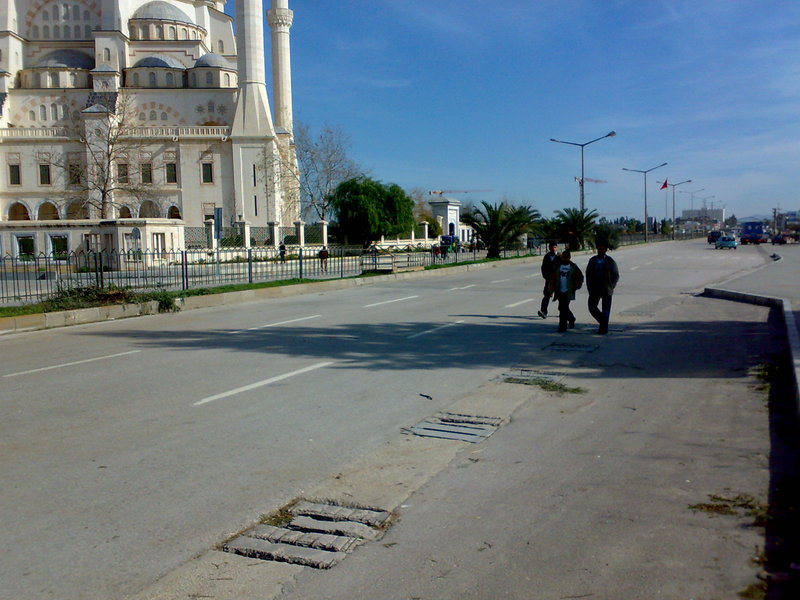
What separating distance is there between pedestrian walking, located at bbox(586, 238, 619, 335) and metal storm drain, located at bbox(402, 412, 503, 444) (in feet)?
21.6

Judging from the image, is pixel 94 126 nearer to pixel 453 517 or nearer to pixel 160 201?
pixel 160 201

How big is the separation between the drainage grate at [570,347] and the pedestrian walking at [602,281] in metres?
1.37

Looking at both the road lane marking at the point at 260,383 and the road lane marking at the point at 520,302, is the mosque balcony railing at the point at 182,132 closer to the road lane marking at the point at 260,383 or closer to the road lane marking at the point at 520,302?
the road lane marking at the point at 520,302

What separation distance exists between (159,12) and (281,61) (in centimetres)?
1822

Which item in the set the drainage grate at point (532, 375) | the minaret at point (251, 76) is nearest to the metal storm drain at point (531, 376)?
the drainage grate at point (532, 375)

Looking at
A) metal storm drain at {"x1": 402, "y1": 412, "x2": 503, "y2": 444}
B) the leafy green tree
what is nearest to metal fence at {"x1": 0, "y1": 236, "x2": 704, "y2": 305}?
metal storm drain at {"x1": 402, "y1": 412, "x2": 503, "y2": 444}

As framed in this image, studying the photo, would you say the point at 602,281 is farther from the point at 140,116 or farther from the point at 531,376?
the point at 140,116

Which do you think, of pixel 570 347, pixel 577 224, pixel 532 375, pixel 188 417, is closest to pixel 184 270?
pixel 570 347

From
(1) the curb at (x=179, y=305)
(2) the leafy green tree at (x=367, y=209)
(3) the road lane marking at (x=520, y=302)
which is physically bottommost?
(3) the road lane marking at (x=520, y=302)

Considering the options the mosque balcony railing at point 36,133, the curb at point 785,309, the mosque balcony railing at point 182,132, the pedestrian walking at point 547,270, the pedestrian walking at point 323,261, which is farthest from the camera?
the mosque balcony railing at point 182,132

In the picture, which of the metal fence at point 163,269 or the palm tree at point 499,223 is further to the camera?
the palm tree at point 499,223

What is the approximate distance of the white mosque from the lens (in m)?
68.6

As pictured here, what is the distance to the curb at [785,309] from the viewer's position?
810 cm

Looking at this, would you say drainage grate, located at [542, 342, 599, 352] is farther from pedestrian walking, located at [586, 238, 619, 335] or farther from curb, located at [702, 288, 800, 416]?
curb, located at [702, 288, 800, 416]
